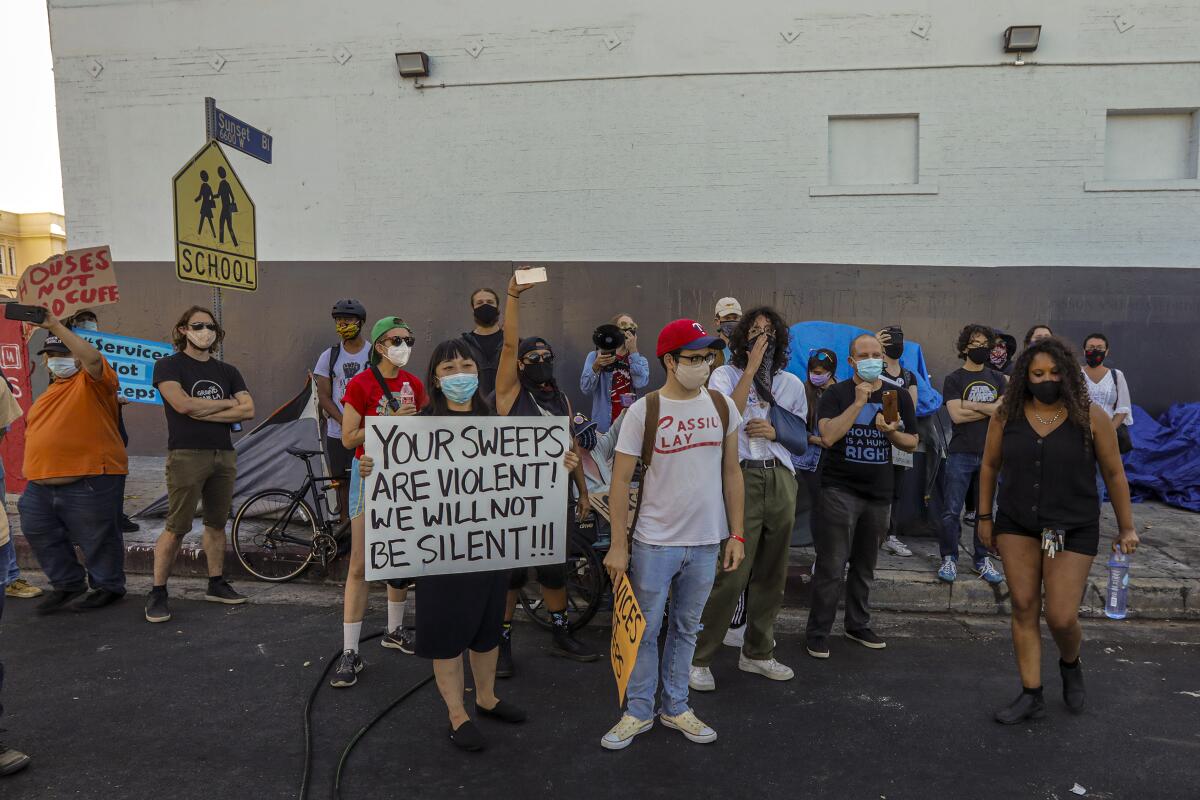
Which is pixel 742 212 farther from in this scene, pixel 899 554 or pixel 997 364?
pixel 899 554

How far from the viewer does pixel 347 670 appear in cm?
428

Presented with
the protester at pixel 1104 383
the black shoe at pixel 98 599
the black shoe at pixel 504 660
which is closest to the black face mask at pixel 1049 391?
the black shoe at pixel 504 660

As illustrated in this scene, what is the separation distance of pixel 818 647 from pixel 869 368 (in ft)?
5.65

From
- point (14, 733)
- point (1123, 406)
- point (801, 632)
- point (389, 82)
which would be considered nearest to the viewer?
point (14, 733)

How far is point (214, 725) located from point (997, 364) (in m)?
6.17

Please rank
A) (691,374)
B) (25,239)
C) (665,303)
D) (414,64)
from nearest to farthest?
(691,374), (665,303), (414,64), (25,239)

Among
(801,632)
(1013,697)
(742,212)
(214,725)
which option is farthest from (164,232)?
(1013,697)

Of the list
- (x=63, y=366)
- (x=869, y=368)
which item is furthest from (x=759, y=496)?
(x=63, y=366)

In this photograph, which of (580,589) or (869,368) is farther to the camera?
(580,589)

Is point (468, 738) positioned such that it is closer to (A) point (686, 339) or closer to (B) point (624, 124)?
(A) point (686, 339)

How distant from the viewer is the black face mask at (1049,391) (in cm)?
375

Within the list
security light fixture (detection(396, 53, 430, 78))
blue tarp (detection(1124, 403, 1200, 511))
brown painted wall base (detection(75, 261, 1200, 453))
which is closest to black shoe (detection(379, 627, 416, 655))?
brown painted wall base (detection(75, 261, 1200, 453))

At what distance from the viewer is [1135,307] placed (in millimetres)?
→ 8891

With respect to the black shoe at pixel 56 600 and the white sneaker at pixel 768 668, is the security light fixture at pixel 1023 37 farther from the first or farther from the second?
the black shoe at pixel 56 600
